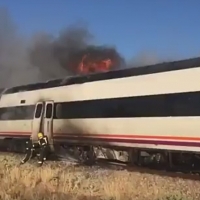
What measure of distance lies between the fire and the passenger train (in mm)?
9781

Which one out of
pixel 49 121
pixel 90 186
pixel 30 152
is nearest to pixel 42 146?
pixel 30 152

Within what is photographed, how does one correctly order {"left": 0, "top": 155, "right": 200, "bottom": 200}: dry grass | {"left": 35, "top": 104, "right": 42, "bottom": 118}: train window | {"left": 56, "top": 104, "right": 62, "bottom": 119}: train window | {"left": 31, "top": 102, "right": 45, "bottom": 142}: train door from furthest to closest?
{"left": 35, "top": 104, "right": 42, "bottom": 118}: train window → {"left": 31, "top": 102, "right": 45, "bottom": 142}: train door → {"left": 56, "top": 104, "right": 62, "bottom": 119}: train window → {"left": 0, "top": 155, "right": 200, "bottom": 200}: dry grass

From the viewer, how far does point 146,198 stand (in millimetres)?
9492

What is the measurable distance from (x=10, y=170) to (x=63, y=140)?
465cm

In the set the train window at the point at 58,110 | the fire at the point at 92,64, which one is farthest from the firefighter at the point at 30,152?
the fire at the point at 92,64

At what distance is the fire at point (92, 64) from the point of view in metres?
29.9

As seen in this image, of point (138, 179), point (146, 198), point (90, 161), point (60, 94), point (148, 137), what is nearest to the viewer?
point (146, 198)

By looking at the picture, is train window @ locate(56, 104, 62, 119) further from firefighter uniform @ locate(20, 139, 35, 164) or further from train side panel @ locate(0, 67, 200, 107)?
firefighter uniform @ locate(20, 139, 35, 164)

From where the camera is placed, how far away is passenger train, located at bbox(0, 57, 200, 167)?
1302 cm

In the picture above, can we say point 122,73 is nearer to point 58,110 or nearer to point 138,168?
point 138,168

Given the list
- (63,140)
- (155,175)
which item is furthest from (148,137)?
(63,140)

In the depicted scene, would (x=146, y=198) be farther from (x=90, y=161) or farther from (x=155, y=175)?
(x=90, y=161)

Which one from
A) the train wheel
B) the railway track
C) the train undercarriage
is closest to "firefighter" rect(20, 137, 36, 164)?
the railway track

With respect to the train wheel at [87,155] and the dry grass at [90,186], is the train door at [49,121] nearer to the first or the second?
the train wheel at [87,155]
